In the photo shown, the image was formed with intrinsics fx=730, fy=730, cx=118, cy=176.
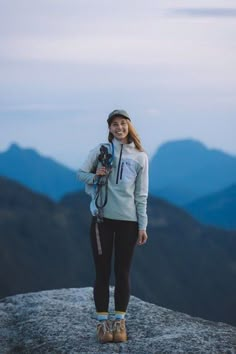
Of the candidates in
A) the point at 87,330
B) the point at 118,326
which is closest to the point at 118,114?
the point at 118,326

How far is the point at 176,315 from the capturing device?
10344mm

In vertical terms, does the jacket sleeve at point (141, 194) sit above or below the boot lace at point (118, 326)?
above

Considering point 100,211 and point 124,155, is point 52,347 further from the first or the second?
point 124,155

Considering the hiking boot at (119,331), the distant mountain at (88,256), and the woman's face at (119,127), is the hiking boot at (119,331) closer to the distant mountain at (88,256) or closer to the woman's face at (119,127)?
the woman's face at (119,127)

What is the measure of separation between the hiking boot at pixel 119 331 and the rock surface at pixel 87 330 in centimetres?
8

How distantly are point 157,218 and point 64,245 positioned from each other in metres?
22.4

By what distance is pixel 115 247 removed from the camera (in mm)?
8086

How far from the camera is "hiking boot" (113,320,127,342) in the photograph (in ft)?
28.2

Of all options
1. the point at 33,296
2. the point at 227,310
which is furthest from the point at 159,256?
the point at 33,296

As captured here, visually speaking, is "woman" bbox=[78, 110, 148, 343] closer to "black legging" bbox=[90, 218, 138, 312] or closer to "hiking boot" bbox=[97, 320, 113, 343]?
"black legging" bbox=[90, 218, 138, 312]

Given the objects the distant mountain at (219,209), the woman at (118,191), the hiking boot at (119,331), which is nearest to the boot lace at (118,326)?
the hiking boot at (119,331)

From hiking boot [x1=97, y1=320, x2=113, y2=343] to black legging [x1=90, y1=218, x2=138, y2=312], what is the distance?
47 centimetres

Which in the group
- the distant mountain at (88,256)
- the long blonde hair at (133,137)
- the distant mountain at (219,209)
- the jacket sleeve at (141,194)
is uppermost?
the long blonde hair at (133,137)

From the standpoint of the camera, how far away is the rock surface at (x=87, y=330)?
866 cm
